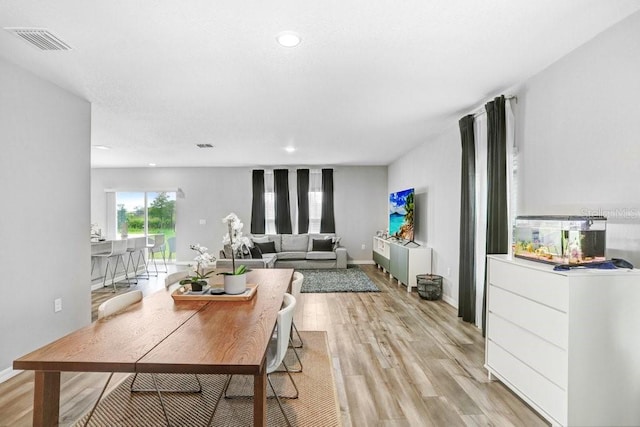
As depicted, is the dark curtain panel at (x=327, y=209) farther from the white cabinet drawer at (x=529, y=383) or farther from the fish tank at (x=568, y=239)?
the fish tank at (x=568, y=239)

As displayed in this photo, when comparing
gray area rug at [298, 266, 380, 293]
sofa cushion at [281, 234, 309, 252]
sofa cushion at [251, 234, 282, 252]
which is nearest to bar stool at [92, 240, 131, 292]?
sofa cushion at [251, 234, 282, 252]

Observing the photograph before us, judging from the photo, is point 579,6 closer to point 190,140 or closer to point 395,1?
point 395,1

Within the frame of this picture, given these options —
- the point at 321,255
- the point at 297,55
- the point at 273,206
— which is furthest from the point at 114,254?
the point at 297,55

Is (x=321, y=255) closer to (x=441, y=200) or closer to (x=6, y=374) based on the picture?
(x=441, y=200)

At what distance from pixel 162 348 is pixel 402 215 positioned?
5995 mm

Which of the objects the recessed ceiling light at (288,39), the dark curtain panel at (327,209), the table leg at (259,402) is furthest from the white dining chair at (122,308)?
the dark curtain panel at (327,209)

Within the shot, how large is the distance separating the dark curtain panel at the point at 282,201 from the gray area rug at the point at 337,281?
1.58 m

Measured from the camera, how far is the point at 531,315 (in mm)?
2279

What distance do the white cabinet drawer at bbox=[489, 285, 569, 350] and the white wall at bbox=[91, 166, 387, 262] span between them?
6322 millimetres

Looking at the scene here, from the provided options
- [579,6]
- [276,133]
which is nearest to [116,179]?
[276,133]

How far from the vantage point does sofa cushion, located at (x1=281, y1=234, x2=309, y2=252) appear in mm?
8625

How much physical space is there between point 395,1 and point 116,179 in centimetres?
920

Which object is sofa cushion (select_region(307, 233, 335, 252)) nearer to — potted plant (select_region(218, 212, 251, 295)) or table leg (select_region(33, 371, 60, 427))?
potted plant (select_region(218, 212, 251, 295))

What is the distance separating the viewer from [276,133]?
5.30m
